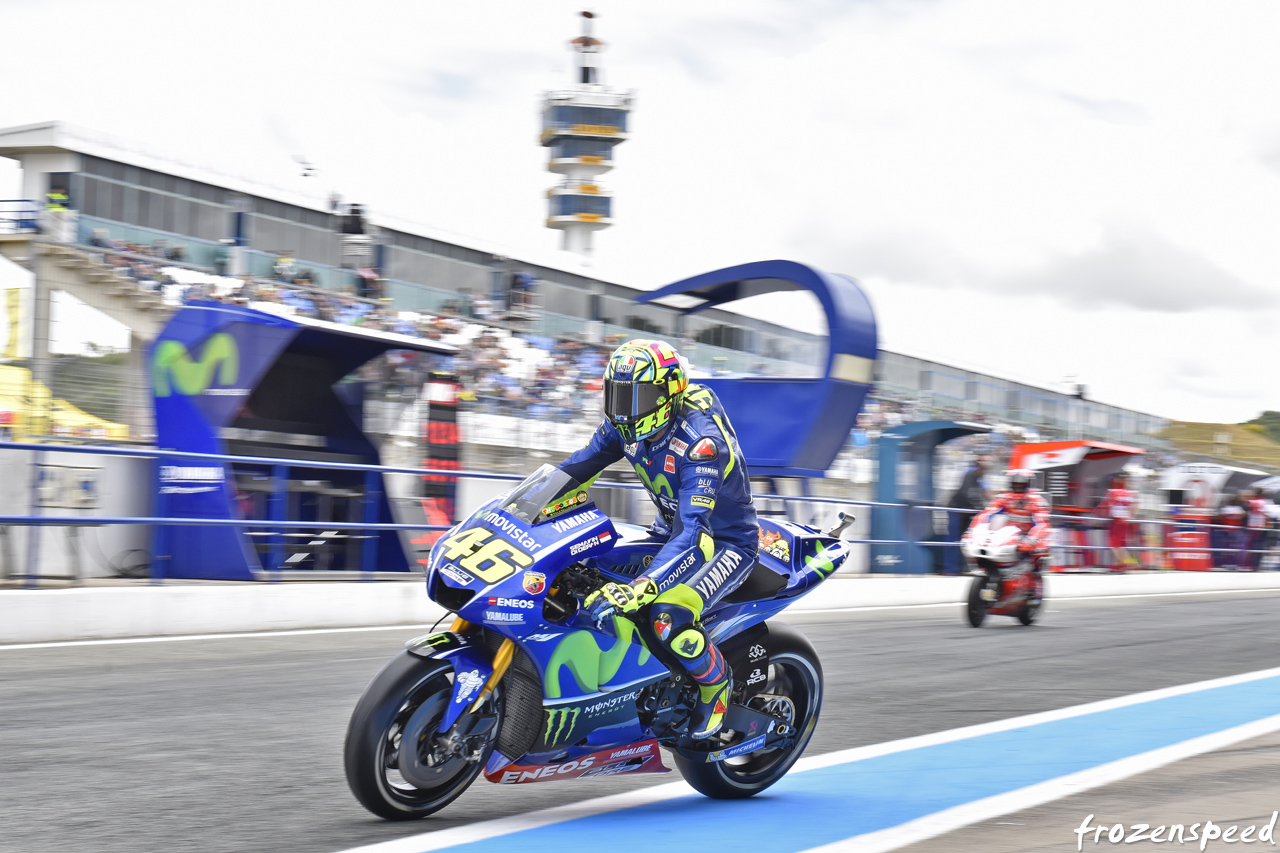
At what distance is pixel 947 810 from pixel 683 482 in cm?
166

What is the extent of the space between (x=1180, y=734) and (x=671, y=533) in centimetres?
372

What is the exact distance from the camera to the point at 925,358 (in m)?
44.4

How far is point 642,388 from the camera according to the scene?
4.72 m

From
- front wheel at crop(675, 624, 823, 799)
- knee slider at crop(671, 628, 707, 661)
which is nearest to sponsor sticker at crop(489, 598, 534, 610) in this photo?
knee slider at crop(671, 628, 707, 661)

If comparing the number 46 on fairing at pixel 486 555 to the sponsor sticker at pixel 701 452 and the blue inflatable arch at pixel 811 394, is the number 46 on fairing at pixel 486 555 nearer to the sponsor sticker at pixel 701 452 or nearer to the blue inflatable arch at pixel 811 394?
the sponsor sticker at pixel 701 452

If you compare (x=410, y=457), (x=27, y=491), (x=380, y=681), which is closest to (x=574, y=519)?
(x=380, y=681)

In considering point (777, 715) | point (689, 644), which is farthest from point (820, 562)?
point (689, 644)

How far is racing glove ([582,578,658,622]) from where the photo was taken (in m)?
4.39

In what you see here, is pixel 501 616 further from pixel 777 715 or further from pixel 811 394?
pixel 811 394

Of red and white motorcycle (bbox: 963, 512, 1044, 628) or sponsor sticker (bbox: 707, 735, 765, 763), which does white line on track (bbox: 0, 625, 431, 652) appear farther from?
red and white motorcycle (bbox: 963, 512, 1044, 628)

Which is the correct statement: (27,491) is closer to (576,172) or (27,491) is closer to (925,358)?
(925,358)

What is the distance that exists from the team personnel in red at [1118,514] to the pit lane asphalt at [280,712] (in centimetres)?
1184

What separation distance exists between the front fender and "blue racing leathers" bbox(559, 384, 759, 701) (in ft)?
1.96

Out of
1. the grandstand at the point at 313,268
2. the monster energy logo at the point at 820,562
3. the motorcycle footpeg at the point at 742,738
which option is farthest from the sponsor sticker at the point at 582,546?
the grandstand at the point at 313,268
